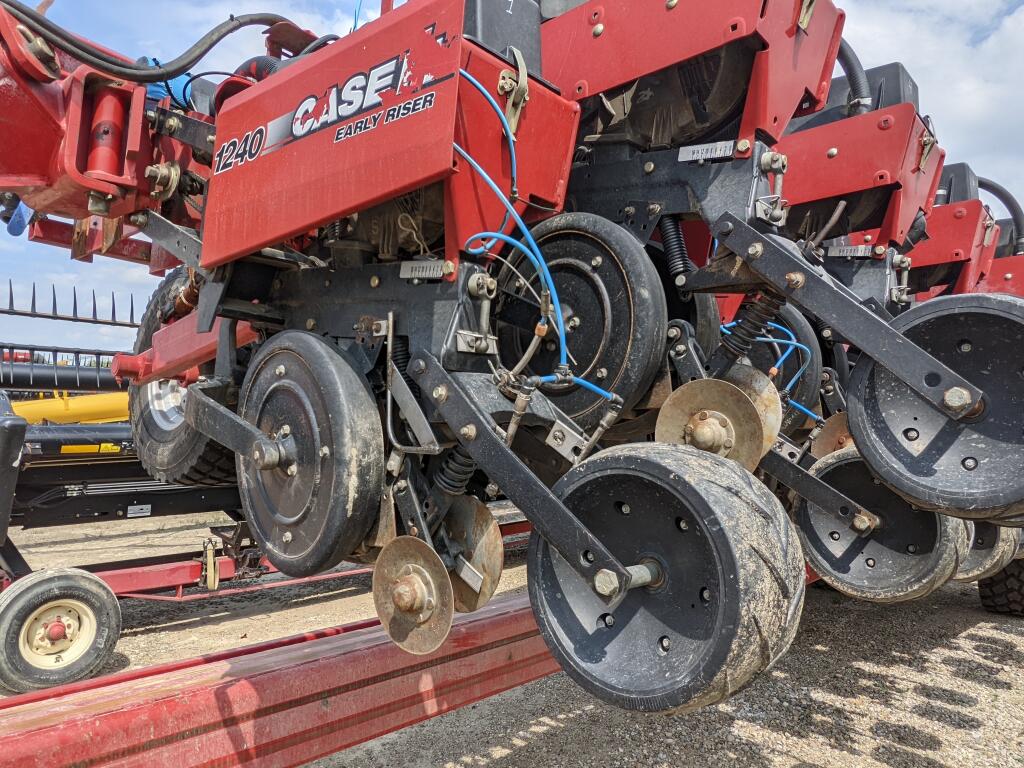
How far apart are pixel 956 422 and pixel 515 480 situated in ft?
3.64

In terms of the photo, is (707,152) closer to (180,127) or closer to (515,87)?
(515,87)

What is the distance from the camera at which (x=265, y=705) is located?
2.09 metres

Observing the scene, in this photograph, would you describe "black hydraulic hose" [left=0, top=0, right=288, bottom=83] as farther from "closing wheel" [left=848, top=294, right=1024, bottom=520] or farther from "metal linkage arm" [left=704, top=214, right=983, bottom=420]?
"closing wheel" [left=848, top=294, right=1024, bottom=520]

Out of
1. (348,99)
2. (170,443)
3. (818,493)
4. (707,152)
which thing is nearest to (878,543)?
(818,493)

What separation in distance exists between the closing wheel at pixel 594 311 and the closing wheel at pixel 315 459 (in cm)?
64

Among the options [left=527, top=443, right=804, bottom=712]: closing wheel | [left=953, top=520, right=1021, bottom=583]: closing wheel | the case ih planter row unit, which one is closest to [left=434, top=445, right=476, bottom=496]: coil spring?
the case ih planter row unit

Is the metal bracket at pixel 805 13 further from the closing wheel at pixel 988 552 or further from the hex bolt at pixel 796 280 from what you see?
the closing wheel at pixel 988 552

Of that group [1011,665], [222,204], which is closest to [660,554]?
[222,204]

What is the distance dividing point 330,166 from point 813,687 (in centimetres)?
344

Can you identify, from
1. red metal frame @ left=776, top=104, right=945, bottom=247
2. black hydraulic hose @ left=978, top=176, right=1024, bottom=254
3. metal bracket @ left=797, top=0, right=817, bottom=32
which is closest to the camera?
metal bracket @ left=797, top=0, right=817, bottom=32

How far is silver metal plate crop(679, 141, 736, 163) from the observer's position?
102 inches

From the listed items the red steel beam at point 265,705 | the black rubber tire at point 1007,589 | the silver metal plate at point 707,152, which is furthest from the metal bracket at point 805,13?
the black rubber tire at point 1007,589

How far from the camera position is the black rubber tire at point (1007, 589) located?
5133 millimetres

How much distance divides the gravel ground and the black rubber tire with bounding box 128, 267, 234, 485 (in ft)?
4.36
